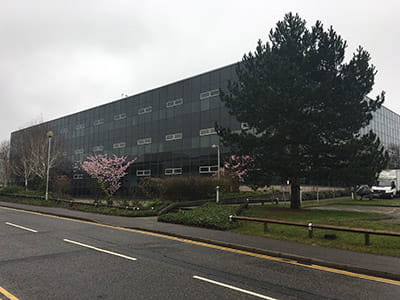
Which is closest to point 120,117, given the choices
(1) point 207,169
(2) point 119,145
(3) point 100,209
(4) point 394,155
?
(2) point 119,145

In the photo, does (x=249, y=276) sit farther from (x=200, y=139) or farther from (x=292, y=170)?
(x=200, y=139)

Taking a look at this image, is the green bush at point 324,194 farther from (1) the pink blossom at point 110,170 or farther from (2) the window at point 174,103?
(1) the pink blossom at point 110,170

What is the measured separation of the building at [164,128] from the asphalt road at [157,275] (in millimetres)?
26898

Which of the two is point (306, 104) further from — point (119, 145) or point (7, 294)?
point (119, 145)

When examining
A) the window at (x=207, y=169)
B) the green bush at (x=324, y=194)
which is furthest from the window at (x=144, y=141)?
the green bush at (x=324, y=194)

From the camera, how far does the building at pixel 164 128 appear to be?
125 ft

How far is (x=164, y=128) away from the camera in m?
43.9

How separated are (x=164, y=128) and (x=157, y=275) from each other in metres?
37.9

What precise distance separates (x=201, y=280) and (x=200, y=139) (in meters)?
32.7

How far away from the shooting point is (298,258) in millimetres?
8531

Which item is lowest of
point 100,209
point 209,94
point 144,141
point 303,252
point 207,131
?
point 100,209

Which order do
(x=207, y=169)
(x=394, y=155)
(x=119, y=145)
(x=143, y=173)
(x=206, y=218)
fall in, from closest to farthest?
(x=206, y=218) < (x=207, y=169) < (x=143, y=173) < (x=119, y=145) < (x=394, y=155)

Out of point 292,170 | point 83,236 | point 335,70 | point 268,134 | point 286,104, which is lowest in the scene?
point 83,236

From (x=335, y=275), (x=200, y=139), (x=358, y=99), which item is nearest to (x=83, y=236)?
(x=335, y=275)
